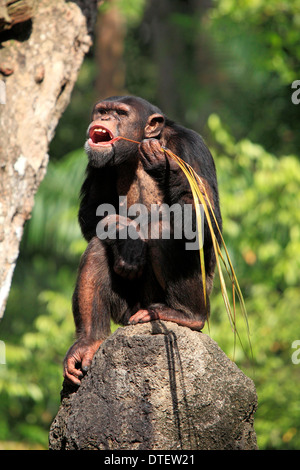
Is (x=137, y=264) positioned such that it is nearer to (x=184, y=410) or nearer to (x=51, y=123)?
(x=184, y=410)

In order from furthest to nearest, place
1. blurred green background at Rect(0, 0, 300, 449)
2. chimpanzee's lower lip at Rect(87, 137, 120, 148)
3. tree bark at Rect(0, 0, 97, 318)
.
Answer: blurred green background at Rect(0, 0, 300, 449)
tree bark at Rect(0, 0, 97, 318)
chimpanzee's lower lip at Rect(87, 137, 120, 148)

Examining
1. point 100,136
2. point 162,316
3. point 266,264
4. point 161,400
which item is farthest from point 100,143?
point 266,264

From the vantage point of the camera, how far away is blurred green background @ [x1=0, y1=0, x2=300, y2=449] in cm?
843

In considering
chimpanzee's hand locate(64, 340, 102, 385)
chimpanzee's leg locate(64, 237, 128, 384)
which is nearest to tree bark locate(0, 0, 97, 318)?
chimpanzee's leg locate(64, 237, 128, 384)

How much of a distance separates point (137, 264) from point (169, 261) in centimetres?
21

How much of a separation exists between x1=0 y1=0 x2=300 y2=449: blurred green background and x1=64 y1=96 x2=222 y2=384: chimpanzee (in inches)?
54.1

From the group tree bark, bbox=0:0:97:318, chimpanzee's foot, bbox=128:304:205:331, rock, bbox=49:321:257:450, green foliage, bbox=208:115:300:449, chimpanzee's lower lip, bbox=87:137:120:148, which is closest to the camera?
rock, bbox=49:321:257:450

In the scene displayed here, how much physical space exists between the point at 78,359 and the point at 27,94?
6.81 ft

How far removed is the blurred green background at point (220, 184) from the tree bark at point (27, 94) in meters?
2.27

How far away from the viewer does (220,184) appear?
28.6 ft

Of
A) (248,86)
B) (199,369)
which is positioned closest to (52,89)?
(199,369)

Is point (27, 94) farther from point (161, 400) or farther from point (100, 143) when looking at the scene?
point (161, 400)

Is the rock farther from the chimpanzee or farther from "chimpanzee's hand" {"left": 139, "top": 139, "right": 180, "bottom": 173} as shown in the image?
"chimpanzee's hand" {"left": 139, "top": 139, "right": 180, "bottom": 173}
